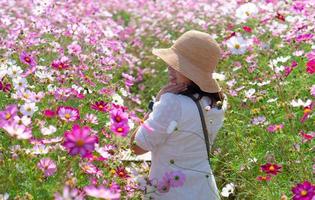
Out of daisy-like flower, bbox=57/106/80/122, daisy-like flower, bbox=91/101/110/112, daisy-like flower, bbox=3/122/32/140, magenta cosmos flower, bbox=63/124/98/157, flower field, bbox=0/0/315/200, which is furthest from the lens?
daisy-like flower, bbox=91/101/110/112

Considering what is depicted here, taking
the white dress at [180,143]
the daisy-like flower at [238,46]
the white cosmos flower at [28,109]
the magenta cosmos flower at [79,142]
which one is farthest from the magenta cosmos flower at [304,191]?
the daisy-like flower at [238,46]

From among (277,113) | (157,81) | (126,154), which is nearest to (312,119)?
(277,113)

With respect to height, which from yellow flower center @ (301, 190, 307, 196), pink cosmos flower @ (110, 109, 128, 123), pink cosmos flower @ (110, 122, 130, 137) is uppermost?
pink cosmos flower @ (110, 122, 130, 137)

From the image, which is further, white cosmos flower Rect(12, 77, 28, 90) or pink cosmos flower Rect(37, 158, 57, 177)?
white cosmos flower Rect(12, 77, 28, 90)

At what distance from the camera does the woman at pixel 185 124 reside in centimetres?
297

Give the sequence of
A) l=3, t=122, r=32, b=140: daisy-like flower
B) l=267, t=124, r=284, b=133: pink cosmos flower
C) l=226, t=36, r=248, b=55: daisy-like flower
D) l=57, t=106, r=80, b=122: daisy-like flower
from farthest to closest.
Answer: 1. l=226, t=36, r=248, b=55: daisy-like flower
2. l=267, t=124, r=284, b=133: pink cosmos flower
3. l=57, t=106, r=80, b=122: daisy-like flower
4. l=3, t=122, r=32, b=140: daisy-like flower

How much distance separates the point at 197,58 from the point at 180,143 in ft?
1.29

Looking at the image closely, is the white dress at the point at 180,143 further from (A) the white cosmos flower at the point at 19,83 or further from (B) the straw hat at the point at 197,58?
(A) the white cosmos flower at the point at 19,83

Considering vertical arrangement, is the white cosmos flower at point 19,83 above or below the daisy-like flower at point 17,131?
below

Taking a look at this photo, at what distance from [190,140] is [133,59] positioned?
4223 millimetres

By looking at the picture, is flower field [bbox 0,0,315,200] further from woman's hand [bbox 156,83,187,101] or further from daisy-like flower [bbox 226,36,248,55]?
woman's hand [bbox 156,83,187,101]

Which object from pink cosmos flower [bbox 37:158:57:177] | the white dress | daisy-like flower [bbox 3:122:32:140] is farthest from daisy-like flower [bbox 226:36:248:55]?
daisy-like flower [bbox 3:122:32:140]

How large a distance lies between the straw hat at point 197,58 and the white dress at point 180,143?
104mm

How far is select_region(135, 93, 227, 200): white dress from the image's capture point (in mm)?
2953
